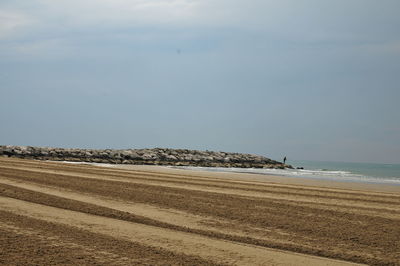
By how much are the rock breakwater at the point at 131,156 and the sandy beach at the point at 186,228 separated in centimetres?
4128

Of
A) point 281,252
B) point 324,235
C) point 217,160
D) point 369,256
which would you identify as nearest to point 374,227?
point 324,235

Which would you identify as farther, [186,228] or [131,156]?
[131,156]

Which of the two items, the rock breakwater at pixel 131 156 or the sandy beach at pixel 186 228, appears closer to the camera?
the sandy beach at pixel 186 228

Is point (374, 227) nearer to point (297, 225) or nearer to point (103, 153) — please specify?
point (297, 225)

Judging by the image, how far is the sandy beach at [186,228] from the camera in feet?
26.7

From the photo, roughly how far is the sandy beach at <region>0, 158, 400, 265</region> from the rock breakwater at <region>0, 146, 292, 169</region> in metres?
41.3

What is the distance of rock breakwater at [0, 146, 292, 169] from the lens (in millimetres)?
57750

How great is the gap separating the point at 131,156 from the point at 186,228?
2052 inches

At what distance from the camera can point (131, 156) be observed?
205ft

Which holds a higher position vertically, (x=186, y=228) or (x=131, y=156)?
(x=131, y=156)

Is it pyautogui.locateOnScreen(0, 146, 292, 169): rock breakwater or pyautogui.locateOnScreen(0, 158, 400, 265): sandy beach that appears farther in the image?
pyautogui.locateOnScreen(0, 146, 292, 169): rock breakwater

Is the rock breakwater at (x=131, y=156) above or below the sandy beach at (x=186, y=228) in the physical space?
above

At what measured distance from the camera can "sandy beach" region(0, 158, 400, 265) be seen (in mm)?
8148

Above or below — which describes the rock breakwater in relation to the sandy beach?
above
